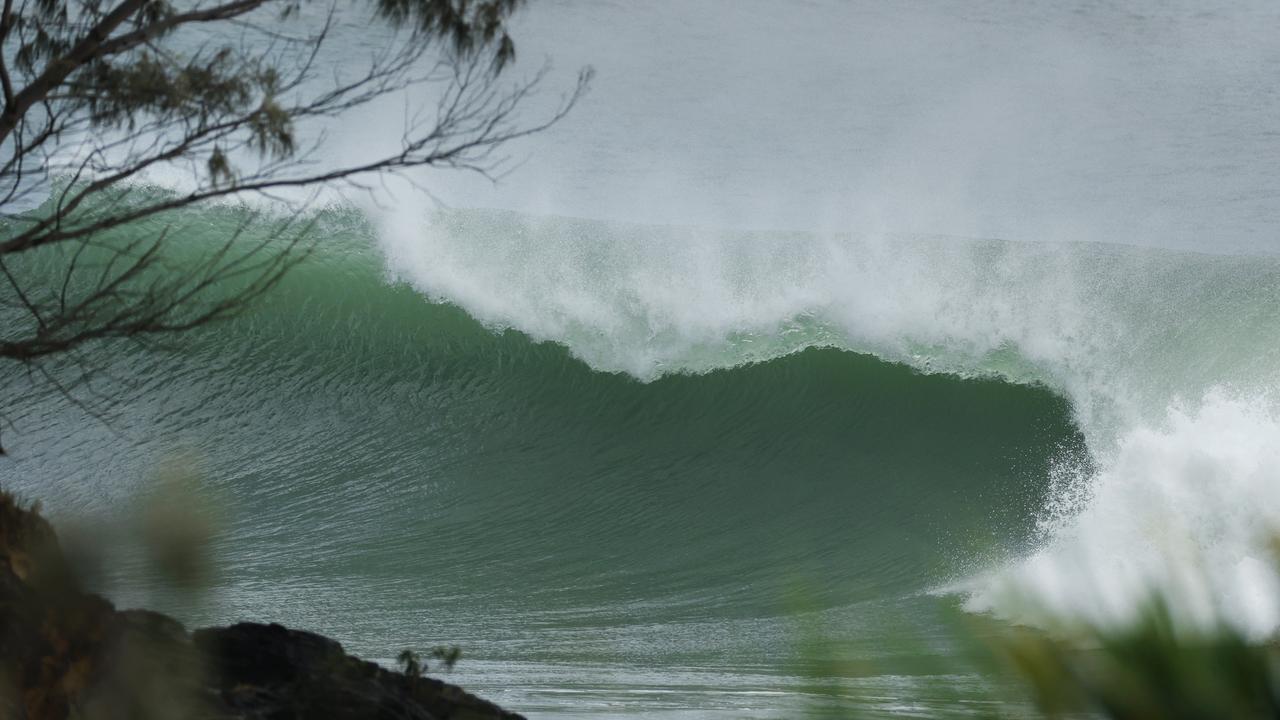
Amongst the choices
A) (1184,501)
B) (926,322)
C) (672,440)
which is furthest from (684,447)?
(1184,501)

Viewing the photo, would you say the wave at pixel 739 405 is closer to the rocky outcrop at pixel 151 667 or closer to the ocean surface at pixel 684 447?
the ocean surface at pixel 684 447

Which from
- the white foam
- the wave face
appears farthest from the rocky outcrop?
the white foam

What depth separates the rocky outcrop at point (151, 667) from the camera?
335 cm

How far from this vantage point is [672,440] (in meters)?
12.3

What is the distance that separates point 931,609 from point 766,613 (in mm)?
1121

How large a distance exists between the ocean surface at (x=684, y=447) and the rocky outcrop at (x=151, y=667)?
4.13 ft

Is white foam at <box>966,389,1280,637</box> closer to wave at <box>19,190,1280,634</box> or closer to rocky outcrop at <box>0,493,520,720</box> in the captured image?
wave at <box>19,190,1280,634</box>

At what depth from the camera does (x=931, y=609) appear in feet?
29.0

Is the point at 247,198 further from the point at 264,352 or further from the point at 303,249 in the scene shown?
the point at 264,352

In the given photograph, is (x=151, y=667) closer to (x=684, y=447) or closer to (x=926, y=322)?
(x=684, y=447)

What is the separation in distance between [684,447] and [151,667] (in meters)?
8.87

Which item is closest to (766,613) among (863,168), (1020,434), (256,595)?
(256,595)

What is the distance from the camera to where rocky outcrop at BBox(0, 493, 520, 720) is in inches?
132

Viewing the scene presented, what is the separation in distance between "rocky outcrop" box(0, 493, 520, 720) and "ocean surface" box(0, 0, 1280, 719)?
4.13 ft
